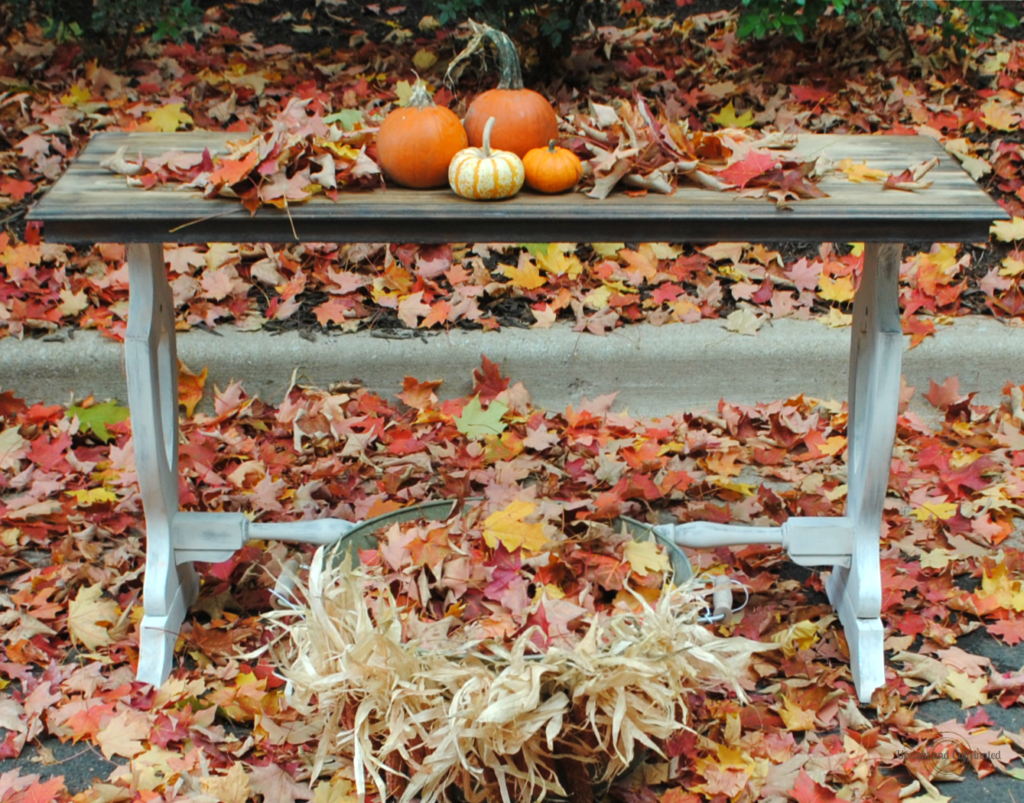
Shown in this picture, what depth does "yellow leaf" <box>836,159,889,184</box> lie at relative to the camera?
2.31 m

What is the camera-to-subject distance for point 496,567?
232 cm

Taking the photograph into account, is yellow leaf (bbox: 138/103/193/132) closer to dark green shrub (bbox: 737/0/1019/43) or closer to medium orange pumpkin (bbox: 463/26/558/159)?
dark green shrub (bbox: 737/0/1019/43)

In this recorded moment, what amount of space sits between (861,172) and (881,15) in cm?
271

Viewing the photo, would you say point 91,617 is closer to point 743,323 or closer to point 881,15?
point 743,323

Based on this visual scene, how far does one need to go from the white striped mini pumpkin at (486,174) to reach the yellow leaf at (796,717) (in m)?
1.19

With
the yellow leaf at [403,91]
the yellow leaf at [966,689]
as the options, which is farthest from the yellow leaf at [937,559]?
the yellow leaf at [403,91]

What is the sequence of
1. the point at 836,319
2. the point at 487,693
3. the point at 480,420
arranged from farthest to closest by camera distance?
the point at 836,319
the point at 480,420
the point at 487,693

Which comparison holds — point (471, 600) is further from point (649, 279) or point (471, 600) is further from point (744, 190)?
point (649, 279)

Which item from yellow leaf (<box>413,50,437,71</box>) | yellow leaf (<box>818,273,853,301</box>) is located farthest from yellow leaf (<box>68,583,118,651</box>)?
yellow leaf (<box>413,50,437,71</box>)

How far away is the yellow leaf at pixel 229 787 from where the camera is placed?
7.00 feet

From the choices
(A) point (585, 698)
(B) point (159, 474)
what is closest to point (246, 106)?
(B) point (159, 474)

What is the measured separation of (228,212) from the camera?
2.12m

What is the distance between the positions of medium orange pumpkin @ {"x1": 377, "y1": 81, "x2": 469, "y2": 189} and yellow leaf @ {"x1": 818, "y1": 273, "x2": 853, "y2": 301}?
183 centimetres

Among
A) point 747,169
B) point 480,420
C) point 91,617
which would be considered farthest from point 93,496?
point 747,169
